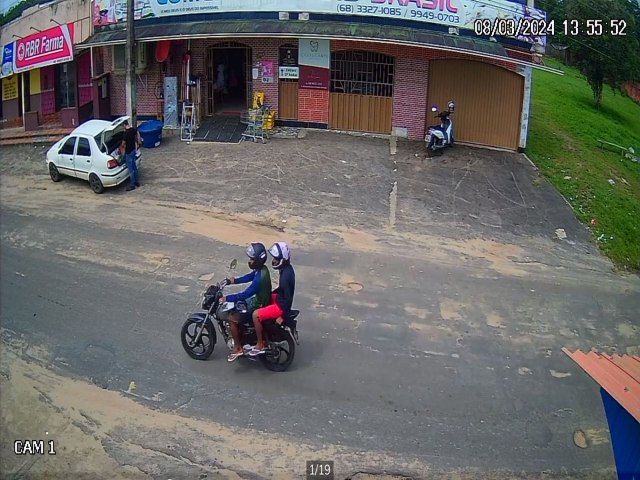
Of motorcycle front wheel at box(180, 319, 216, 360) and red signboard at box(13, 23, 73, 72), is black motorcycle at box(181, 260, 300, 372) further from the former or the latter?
red signboard at box(13, 23, 73, 72)

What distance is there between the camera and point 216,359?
9.59m

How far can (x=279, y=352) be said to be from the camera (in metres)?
9.30

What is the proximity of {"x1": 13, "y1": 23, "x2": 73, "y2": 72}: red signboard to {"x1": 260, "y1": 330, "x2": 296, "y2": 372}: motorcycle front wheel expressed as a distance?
1568cm

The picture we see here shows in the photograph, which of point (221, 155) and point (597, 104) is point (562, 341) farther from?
Result: point (597, 104)

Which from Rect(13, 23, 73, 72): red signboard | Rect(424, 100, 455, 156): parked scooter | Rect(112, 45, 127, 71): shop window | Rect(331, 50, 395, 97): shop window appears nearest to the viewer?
Rect(424, 100, 455, 156): parked scooter

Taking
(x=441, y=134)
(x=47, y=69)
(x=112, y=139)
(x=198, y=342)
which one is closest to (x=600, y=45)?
(x=441, y=134)

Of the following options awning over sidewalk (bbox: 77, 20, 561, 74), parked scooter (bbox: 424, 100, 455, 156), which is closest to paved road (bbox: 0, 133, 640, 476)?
parked scooter (bbox: 424, 100, 455, 156)

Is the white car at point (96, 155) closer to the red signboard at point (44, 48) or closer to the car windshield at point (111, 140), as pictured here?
the car windshield at point (111, 140)

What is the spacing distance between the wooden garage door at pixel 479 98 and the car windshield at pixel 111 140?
8.45 meters

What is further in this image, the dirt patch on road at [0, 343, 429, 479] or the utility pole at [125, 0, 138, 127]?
the utility pole at [125, 0, 138, 127]

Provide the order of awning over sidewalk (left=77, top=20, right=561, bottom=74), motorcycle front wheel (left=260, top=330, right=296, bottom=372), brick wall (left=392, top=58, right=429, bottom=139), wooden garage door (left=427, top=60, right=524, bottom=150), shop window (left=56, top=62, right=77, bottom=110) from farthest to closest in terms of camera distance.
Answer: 1. shop window (left=56, top=62, right=77, bottom=110)
2. brick wall (left=392, top=58, right=429, bottom=139)
3. wooden garage door (left=427, top=60, right=524, bottom=150)
4. awning over sidewalk (left=77, top=20, right=561, bottom=74)
5. motorcycle front wheel (left=260, top=330, right=296, bottom=372)

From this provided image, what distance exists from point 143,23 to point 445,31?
8481mm

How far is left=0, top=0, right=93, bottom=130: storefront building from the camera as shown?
2211cm

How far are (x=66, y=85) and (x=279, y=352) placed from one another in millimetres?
18521
